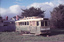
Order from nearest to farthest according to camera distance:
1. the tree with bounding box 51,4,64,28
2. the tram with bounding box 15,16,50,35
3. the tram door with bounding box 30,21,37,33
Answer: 1. the tram with bounding box 15,16,50,35
2. the tram door with bounding box 30,21,37,33
3. the tree with bounding box 51,4,64,28

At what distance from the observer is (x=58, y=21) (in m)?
34.7

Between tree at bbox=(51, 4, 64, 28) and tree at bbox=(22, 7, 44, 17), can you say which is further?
Result: tree at bbox=(22, 7, 44, 17)

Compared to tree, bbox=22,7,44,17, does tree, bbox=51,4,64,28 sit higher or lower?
lower

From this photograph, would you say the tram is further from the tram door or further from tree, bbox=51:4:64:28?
tree, bbox=51:4:64:28

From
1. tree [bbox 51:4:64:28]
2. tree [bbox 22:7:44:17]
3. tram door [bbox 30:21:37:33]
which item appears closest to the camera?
tram door [bbox 30:21:37:33]

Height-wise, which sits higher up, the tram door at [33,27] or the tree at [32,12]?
the tree at [32,12]

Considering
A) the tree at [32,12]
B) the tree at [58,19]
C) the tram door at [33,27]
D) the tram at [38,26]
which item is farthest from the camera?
the tree at [32,12]

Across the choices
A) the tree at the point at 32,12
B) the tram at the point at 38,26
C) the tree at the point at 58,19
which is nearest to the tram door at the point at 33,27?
the tram at the point at 38,26

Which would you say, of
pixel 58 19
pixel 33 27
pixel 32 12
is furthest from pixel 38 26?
pixel 32 12

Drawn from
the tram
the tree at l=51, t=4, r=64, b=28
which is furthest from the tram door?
the tree at l=51, t=4, r=64, b=28

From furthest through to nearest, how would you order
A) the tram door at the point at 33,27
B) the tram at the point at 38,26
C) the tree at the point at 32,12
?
the tree at the point at 32,12
the tram door at the point at 33,27
the tram at the point at 38,26

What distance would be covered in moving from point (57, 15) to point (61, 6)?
4600 mm

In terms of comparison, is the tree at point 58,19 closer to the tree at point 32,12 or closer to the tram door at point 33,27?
the tree at point 32,12

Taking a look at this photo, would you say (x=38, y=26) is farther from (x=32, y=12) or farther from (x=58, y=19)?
(x=32, y=12)
